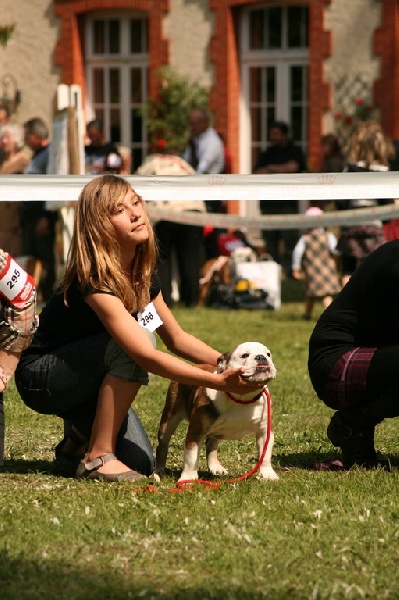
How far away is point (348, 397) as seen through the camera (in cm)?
584

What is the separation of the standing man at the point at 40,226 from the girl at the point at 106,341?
8.48 m

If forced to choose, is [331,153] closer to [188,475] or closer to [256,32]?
[256,32]

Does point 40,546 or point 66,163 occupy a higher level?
point 66,163

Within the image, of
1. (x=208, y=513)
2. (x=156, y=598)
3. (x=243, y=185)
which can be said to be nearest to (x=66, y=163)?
(x=243, y=185)

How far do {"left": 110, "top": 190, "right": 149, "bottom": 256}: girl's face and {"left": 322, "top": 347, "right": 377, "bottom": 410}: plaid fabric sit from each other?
1026 millimetres

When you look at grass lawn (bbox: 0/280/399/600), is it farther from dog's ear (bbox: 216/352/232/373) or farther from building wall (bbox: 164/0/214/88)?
building wall (bbox: 164/0/214/88)

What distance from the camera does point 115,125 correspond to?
20891mm

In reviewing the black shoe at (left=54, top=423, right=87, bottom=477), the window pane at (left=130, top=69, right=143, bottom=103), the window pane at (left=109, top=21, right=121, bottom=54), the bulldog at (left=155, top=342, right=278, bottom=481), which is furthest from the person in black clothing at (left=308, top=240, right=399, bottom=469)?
the window pane at (left=109, top=21, right=121, bottom=54)

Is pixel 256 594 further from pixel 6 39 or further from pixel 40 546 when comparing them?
pixel 6 39

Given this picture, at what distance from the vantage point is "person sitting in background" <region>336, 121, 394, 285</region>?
12719 millimetres

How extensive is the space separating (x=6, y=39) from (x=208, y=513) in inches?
584

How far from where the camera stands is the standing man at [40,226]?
14.4 m

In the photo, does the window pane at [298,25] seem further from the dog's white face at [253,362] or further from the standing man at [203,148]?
the dog's white face at [253,362]

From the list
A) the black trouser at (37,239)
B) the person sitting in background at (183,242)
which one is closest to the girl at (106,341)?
the person sitting in background at (183,242)
